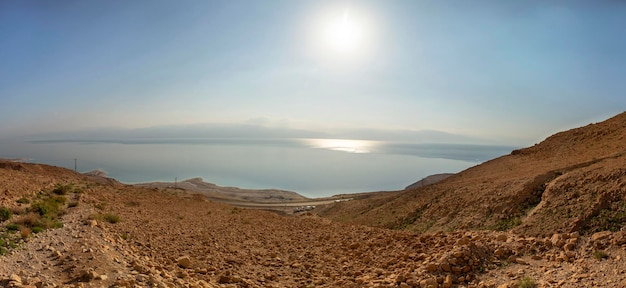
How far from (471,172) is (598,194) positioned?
15.7 meters

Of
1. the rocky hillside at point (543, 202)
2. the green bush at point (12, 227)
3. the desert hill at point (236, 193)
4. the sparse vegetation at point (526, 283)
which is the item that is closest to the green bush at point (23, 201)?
the green bush at point (12, 227)

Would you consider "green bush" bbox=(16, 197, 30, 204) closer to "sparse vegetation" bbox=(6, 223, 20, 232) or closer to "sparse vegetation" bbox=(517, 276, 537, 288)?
"sparse vegetation" bbox=(6, 223, 20, 232)

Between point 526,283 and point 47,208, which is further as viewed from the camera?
point 47,208

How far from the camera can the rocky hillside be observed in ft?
30.1

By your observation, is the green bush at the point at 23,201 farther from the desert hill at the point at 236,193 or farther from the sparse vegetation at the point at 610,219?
the desert hill at the point at 236,193

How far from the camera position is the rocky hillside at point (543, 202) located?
917cm

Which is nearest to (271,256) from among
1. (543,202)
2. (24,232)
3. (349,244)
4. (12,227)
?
(349,244)

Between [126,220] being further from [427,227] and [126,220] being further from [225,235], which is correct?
[427,227]

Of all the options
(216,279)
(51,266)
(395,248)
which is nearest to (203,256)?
(216,279)

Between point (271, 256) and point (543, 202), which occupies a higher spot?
point (543, 202)

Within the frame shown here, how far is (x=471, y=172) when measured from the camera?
2492cm

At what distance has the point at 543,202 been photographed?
35.9 ft

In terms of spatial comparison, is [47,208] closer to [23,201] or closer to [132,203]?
[23,201]

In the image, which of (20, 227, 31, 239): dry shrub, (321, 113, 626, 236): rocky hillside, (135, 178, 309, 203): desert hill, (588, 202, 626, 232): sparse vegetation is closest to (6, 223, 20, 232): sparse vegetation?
(20, 227, 31, 239): dry shrub
